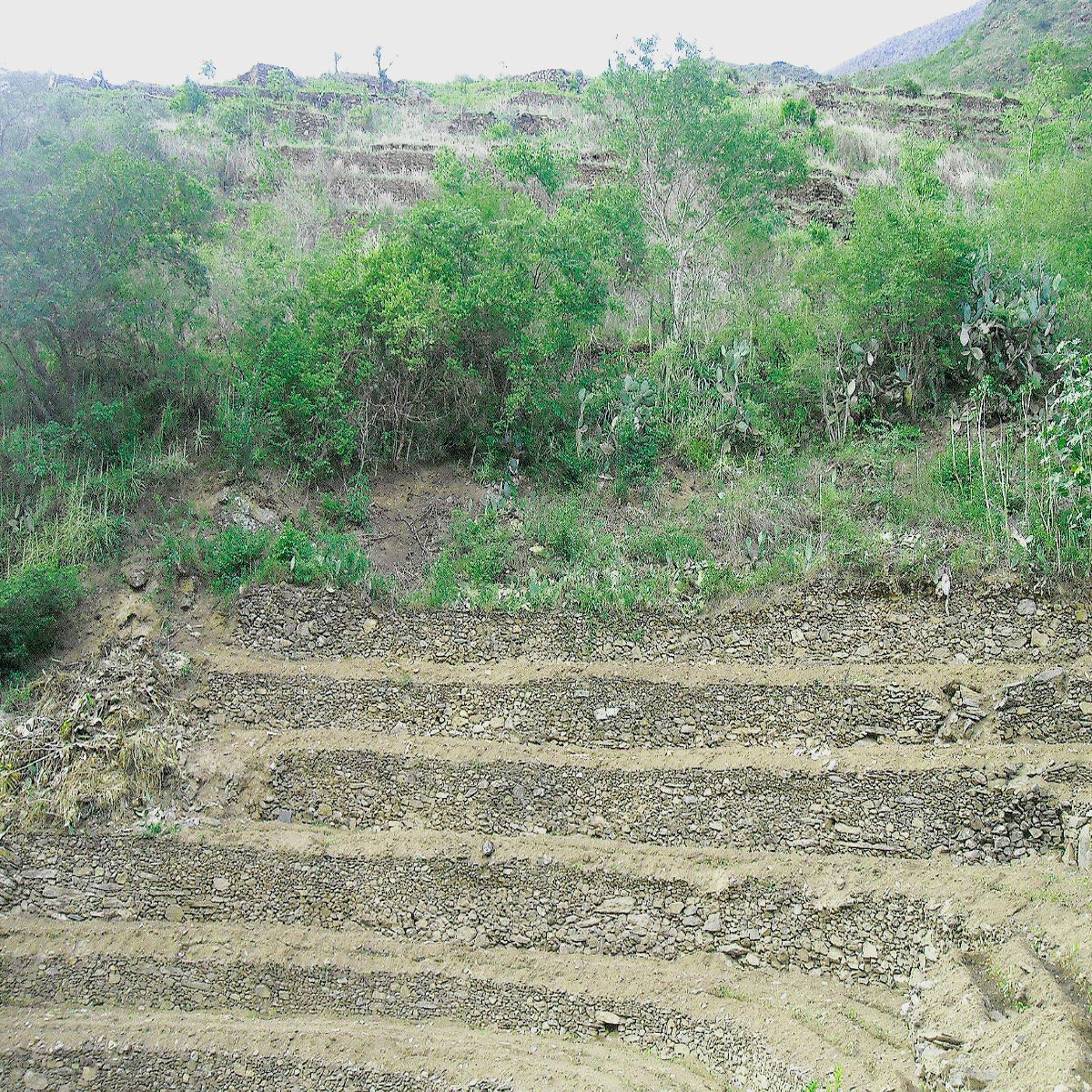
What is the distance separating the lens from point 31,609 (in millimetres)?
7879

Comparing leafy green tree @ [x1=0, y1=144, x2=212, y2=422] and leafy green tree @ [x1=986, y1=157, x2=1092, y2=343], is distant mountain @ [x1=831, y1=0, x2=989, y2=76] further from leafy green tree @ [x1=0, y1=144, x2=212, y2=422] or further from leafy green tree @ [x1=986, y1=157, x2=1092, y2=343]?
leafy green tree @ [x1=0, y1=144, x2=212, y2=422]

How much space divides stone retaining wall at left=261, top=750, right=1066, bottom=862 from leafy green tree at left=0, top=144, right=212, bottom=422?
501 cm

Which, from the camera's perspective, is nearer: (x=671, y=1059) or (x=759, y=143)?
(x=671, y=1059)

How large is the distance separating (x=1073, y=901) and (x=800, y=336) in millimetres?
6471

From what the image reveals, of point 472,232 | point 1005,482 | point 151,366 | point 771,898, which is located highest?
point 472,232

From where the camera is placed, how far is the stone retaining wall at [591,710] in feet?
23.5

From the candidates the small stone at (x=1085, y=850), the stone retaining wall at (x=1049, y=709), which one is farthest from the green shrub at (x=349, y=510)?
the small stone at (x=1085, y=850)

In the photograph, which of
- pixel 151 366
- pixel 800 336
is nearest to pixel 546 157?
pixel 800 336

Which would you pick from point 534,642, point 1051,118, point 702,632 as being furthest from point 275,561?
point 1051,118

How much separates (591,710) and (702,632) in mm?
1171

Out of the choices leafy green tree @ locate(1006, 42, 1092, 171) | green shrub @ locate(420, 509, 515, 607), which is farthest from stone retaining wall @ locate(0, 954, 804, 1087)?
leafy green tree @ locate(1006, 42, 1092, 171)

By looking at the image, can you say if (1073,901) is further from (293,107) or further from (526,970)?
(293,107)

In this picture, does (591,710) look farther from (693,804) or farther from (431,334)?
(431,334)

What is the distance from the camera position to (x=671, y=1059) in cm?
596
